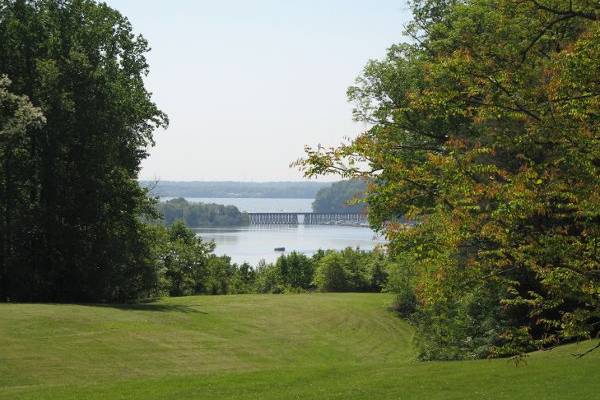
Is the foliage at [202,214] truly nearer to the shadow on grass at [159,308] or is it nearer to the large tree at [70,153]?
the large tree at [70,153]

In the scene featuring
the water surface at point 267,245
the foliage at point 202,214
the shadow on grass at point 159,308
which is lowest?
the water surface at point 267,245

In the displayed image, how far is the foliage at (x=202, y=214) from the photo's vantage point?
523 feet

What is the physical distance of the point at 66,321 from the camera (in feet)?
76.6

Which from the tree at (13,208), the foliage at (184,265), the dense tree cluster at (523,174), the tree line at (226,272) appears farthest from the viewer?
the tree line at (226,272)

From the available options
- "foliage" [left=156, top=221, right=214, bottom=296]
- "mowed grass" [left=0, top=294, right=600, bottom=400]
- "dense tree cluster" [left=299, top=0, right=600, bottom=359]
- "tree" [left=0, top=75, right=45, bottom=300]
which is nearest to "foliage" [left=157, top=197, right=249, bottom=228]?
"foliage" [left=156, top=221, right=214, bottom=296]

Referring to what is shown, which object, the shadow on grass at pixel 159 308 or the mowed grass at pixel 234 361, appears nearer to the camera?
the mowed grass at pixel 234 361

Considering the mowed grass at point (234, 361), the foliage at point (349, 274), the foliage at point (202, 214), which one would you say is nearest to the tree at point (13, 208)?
the mowed grass at point (234, 361)

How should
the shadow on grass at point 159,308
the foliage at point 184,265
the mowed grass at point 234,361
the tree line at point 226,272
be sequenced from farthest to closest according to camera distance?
the tree line at point 226,272 < the foliage at point 184,265 < the shadow on grass at point 159,308 < the mowed grass at point 234,361

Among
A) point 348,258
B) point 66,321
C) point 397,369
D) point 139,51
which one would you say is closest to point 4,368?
point 66,321

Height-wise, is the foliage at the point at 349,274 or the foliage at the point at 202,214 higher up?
the foliage at the point at 202,214

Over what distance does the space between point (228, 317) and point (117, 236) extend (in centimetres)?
872

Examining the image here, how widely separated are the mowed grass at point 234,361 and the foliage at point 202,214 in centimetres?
12562

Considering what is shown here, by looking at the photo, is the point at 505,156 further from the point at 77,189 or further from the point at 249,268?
the point at 249,268

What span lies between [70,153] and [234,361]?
16.2 metres
